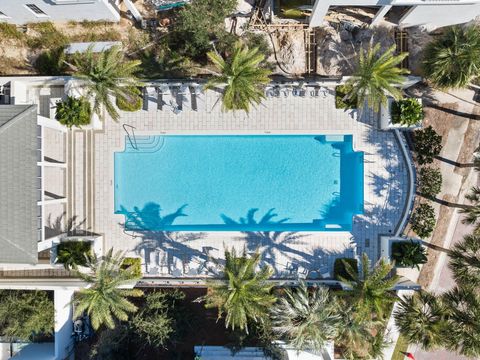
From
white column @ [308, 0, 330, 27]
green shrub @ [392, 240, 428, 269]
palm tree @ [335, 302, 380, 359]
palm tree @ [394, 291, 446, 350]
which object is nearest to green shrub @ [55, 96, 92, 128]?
white column @ [308, 0, 330, 27]

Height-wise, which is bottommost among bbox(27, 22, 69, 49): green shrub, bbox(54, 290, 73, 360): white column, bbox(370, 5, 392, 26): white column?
bbox(54, 290, 73, 360): white column

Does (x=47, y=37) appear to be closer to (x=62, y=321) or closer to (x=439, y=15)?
(x=62, y=321)

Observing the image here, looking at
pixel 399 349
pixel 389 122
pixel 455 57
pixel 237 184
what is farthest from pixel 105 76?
pixel 399 349

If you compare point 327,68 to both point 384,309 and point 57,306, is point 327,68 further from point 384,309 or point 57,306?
point 57,306

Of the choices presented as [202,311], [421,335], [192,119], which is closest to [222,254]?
[202,311]

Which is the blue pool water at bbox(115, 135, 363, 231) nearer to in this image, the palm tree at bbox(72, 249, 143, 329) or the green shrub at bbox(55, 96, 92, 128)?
the green shrub at bbox(55, 96, 92, 128)

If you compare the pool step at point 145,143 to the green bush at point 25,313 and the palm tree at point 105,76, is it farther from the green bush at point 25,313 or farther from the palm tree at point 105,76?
the green bush at point 25,313
